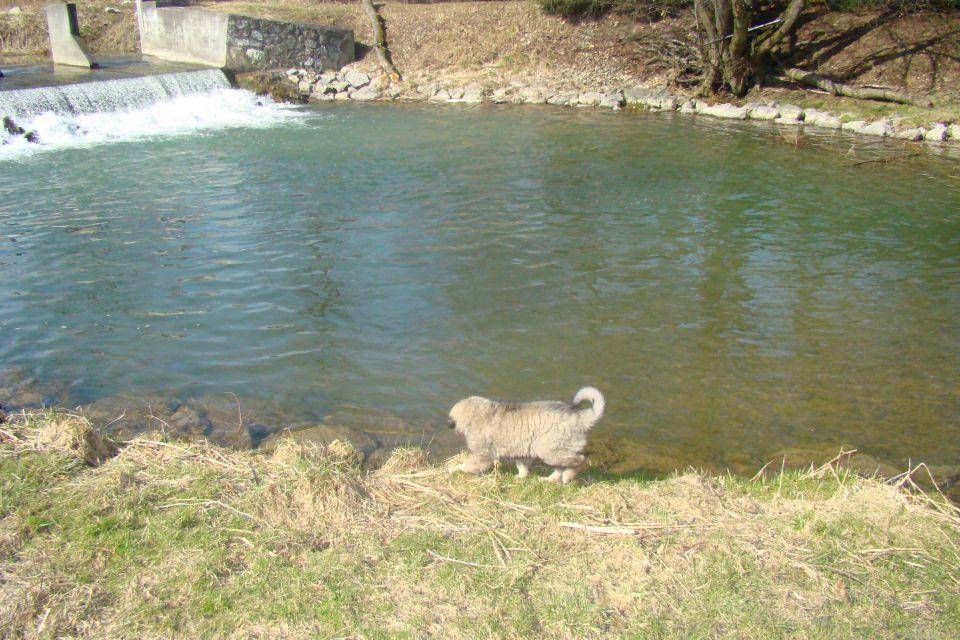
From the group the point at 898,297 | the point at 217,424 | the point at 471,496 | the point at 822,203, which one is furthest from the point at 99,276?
the point at 822,203

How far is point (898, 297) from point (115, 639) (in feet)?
31.2

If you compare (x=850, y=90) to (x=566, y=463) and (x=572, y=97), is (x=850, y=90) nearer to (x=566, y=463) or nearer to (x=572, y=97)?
(x=572, y=97)

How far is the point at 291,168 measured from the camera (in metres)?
16.0

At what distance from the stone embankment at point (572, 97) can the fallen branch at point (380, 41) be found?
59cm

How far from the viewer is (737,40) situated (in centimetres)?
2212

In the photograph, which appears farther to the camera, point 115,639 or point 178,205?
point 178,205

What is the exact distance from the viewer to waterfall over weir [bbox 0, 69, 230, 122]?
18969 mm

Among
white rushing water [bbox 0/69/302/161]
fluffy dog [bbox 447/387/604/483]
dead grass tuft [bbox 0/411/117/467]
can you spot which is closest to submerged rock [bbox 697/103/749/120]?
white rushing water [bbox 0/69/302/161]

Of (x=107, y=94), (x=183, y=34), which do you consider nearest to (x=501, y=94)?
(x=183, y=34)

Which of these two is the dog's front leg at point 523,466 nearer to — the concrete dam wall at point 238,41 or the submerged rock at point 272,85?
the submerged rock at point 272,85

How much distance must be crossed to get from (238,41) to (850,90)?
66.3 ft

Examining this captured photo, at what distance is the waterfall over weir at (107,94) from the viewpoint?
62.2 ft

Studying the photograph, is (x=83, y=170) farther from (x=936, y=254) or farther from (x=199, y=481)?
(x=936, y=254)

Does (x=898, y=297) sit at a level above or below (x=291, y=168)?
below
